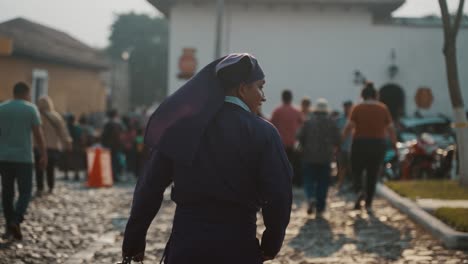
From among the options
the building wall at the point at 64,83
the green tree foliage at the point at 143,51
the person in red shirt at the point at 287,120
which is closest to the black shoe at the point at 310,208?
the person in red shirt at the point at 287,120

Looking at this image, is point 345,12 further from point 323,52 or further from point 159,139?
point 159,139

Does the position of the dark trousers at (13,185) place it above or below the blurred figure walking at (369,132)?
below

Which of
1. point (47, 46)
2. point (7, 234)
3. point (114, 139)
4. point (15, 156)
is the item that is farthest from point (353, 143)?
point (47, 46)

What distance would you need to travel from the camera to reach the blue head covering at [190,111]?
3332 mm

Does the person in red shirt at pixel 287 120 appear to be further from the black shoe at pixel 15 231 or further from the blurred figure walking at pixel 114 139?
the black shoe at pixel 15 231

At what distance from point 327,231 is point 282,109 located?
5.43m

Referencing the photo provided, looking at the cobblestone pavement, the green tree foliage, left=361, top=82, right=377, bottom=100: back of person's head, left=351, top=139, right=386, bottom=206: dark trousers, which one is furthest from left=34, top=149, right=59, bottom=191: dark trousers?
the green tree foliage

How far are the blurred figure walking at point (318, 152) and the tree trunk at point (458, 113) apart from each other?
3213mm

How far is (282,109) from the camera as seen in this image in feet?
48.1

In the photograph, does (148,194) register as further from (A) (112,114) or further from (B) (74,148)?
(B) (74,148)

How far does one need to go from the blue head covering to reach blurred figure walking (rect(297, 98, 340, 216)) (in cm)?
756

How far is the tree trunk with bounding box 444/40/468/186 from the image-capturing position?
1337 cm

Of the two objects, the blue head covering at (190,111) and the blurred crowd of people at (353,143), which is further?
the blurred crowd of people at (353,143)

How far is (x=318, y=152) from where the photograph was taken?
10930mm
